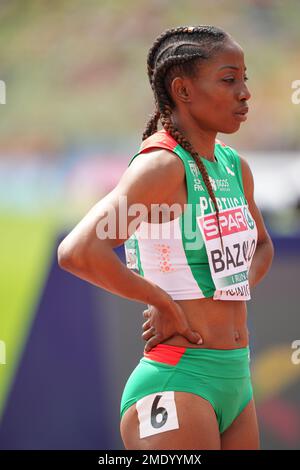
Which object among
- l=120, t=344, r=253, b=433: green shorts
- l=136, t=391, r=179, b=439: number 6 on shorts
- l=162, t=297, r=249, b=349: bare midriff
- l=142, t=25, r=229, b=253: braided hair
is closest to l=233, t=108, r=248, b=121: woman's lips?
l=142, t=25, r=229, b=253: braided hair

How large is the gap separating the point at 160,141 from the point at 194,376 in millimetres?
734

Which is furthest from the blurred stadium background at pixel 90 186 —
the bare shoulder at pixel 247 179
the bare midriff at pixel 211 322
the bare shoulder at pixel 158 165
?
the bare shoulder at pixel 158 165

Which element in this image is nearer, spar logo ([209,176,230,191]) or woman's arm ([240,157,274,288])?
spar logo ([209,176,230,191])

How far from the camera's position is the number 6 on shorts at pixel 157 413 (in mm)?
2443

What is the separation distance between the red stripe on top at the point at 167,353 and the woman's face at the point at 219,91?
0.72m

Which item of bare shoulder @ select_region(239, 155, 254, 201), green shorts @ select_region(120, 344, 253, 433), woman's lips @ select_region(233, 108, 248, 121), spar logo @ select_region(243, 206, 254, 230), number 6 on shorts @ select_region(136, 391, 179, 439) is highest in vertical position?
woman's lips @ select_region(233, 108, 248, 121)

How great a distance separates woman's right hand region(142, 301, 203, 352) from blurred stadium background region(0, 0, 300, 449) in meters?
2.13

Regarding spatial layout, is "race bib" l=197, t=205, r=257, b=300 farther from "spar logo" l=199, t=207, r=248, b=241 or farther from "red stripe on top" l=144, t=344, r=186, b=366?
"red stripe on top" l=144, t=344, r=186, b=366

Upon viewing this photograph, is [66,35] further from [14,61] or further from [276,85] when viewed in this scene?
[276,85]

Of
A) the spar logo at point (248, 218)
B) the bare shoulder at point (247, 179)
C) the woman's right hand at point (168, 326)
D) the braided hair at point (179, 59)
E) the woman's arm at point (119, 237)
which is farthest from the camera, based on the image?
the bare shoulder at point (247, 179)

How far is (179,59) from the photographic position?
103 inches

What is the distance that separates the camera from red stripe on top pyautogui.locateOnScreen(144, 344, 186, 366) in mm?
2521

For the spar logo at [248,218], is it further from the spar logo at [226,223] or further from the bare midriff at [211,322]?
the bare midriff at [211,322]

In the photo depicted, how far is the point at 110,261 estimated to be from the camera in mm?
2371
